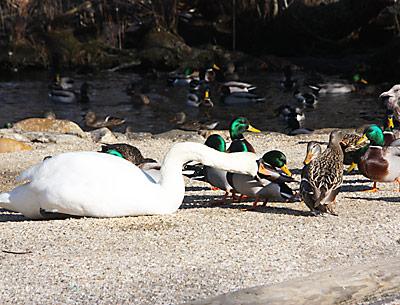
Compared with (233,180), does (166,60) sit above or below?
below

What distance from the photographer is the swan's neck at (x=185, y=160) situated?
8.01 meters

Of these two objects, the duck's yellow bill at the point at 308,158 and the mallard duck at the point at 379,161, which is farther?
the mallard duck at the point at 379,161

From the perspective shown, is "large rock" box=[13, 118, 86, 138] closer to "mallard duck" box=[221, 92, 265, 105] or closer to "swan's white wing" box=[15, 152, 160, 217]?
"mallard duck" box=[221, 92, 265, 105]

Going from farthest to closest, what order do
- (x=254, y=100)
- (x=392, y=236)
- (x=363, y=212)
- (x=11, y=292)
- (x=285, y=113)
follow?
(x=254, y=100), (x=285, y=113), (x=363, y=212), (x=392, y=236), (x=11, y=292)

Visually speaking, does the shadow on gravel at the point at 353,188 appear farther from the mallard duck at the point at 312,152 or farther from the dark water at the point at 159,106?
the dark water at the point at 159,106

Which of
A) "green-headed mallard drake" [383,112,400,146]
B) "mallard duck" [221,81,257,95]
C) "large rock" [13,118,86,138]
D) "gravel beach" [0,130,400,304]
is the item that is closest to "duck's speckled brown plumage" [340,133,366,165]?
"green-headed mallard drake" [383,112,400,146]

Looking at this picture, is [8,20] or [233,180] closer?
[233,180]

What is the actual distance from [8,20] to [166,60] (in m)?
5.95

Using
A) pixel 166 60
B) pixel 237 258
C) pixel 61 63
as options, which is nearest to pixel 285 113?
pixel 166 60

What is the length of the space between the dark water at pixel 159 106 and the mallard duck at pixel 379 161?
30.8ft

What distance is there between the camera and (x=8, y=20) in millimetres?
30938

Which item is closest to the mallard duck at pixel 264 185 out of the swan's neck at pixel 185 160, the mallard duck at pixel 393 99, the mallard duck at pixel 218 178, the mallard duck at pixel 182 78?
the mallard duck at pixel 218 178

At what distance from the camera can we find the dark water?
67.5 ft

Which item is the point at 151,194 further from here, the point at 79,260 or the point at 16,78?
the point at 16,78
